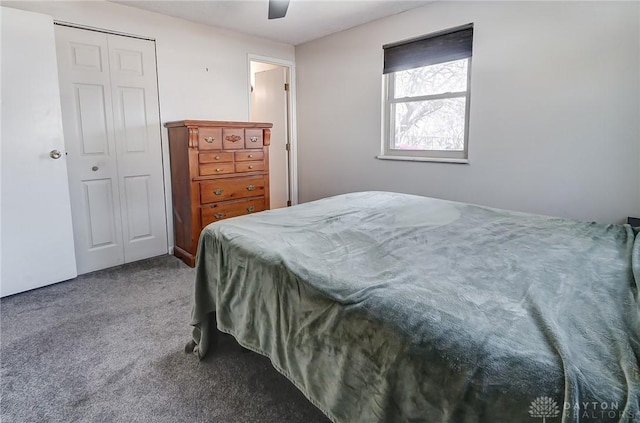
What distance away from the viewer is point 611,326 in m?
0.82

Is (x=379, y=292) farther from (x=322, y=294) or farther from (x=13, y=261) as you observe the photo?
(x=13, y=261)

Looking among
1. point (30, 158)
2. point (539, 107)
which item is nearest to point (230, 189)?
point (30, 158)

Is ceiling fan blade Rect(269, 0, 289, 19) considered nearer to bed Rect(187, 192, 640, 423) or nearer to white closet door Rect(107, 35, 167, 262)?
bed Rect(187, 192, 640, 423)

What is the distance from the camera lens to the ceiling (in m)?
3.04

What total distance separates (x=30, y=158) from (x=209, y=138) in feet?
4.18

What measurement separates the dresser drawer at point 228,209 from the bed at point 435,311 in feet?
5.06

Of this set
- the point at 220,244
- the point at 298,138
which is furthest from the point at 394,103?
the point at 220,244

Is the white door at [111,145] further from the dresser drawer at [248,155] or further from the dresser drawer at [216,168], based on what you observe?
the dresser drawer at [248,155]

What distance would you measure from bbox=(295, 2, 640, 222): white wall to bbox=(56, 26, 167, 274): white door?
2.13 m

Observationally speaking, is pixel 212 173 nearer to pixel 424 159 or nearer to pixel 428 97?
pixel 424 159

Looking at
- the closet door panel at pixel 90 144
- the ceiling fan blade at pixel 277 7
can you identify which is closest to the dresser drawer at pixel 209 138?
the closet door panel at pixel 90 144

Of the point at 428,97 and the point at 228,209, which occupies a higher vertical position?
the point at 428,97

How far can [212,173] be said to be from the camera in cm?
324

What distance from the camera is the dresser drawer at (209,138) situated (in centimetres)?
311
